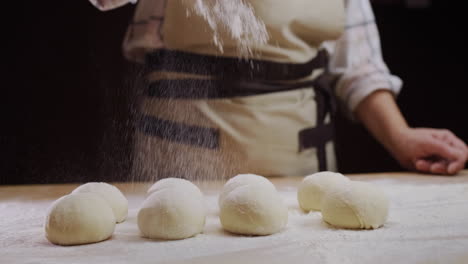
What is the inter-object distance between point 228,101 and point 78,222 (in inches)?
33.6

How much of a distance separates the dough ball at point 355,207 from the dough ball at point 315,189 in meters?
0.08

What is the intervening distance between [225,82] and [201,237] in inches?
30.3

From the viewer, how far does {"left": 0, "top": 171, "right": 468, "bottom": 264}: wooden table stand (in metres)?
0.92

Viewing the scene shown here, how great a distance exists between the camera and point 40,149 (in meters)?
2.24

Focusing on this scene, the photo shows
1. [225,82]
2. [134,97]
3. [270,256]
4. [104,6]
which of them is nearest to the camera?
[270,256]

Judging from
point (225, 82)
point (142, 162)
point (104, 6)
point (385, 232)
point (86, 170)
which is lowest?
point (86, 170)

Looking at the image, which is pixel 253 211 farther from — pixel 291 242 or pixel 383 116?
pixel 383 116

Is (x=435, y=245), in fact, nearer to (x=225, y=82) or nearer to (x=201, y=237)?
(x=201, y=237)

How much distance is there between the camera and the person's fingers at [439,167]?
1762 millimetres

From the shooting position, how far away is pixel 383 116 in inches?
77.8

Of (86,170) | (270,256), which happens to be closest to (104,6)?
(270,256)

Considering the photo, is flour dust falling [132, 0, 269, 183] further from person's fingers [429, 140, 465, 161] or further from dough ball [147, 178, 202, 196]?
person's fingers [429, 140, 465, 161]

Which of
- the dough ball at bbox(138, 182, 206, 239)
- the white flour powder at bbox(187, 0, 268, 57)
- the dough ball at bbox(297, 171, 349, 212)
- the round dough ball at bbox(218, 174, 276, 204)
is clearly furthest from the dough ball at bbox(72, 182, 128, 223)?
the white flour powder at bbox(187, 0, 268, 57)

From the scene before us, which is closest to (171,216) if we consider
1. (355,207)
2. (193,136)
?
(355,207)
